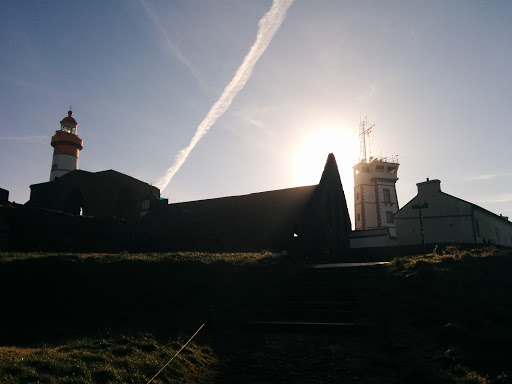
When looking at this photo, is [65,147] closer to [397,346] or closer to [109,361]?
[109,361]

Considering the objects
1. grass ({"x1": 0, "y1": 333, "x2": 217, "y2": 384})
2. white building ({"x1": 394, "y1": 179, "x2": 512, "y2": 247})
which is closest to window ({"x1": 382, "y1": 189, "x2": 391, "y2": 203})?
white building ({"x1": 394, "y1": 179, "x2": 512, "y2": 247})

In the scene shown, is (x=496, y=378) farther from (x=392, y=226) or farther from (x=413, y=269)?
(x=392, y=226)

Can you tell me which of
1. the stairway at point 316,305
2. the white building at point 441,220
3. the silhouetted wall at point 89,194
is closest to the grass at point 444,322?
the stairway at point 316,305

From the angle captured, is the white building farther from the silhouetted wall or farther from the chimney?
the silhouetted wall

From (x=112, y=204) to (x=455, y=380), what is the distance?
45564 millimetres

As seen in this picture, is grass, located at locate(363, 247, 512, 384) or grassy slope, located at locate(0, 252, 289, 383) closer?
→ grassy slope, located at locate(0, 252, 289, 383)

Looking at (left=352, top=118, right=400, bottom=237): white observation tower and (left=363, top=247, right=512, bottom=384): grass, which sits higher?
(left=352, top=118, right=400, bottom=237): white observation tower

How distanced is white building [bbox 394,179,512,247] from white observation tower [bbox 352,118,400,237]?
2184cm

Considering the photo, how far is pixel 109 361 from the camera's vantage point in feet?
17.4

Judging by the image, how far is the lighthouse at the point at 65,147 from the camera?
51250mm

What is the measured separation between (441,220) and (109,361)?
3854 cm

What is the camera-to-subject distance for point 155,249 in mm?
29172

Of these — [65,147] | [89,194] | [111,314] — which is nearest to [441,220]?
[111,314]

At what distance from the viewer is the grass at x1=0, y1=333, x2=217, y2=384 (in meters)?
4.52
